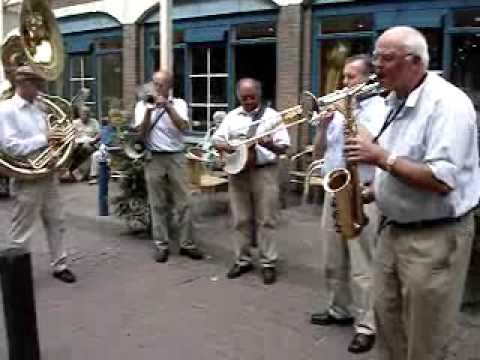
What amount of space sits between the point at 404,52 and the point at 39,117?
374cm

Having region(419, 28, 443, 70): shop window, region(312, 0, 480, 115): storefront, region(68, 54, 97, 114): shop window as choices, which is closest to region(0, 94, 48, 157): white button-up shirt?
region(312, 0, 480, 115): storefront

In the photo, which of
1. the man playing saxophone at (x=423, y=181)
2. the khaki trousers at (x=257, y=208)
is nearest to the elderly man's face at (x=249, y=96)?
the khaki trousers at (x=257, y=208)

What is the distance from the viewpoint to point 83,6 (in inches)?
483

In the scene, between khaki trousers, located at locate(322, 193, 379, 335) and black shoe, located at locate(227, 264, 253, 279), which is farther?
black shoe, located at locate(227, 264, 253, 279)

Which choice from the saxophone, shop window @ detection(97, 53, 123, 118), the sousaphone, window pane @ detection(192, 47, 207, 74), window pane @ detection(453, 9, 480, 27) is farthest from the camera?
shop window @ detection(97, 53, 123, 118)

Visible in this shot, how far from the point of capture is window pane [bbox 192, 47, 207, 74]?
10.3 metres

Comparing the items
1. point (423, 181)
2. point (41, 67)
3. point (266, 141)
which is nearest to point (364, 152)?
point (423, 181)

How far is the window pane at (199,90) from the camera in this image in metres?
10.4

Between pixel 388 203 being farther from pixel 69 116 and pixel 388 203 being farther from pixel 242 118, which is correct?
pixel 69 116

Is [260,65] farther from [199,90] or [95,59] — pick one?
[95,59]

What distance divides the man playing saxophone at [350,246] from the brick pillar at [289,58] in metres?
4.51

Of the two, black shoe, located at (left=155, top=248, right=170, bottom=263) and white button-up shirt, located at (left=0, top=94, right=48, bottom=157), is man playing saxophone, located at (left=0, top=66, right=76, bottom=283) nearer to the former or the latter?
white button-up shirt, located at (left=0, top=94, right=48, bottom=157)

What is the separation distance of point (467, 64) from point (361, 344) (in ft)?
15.5

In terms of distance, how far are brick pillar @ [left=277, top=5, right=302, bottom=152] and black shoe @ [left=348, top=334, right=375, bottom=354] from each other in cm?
491
